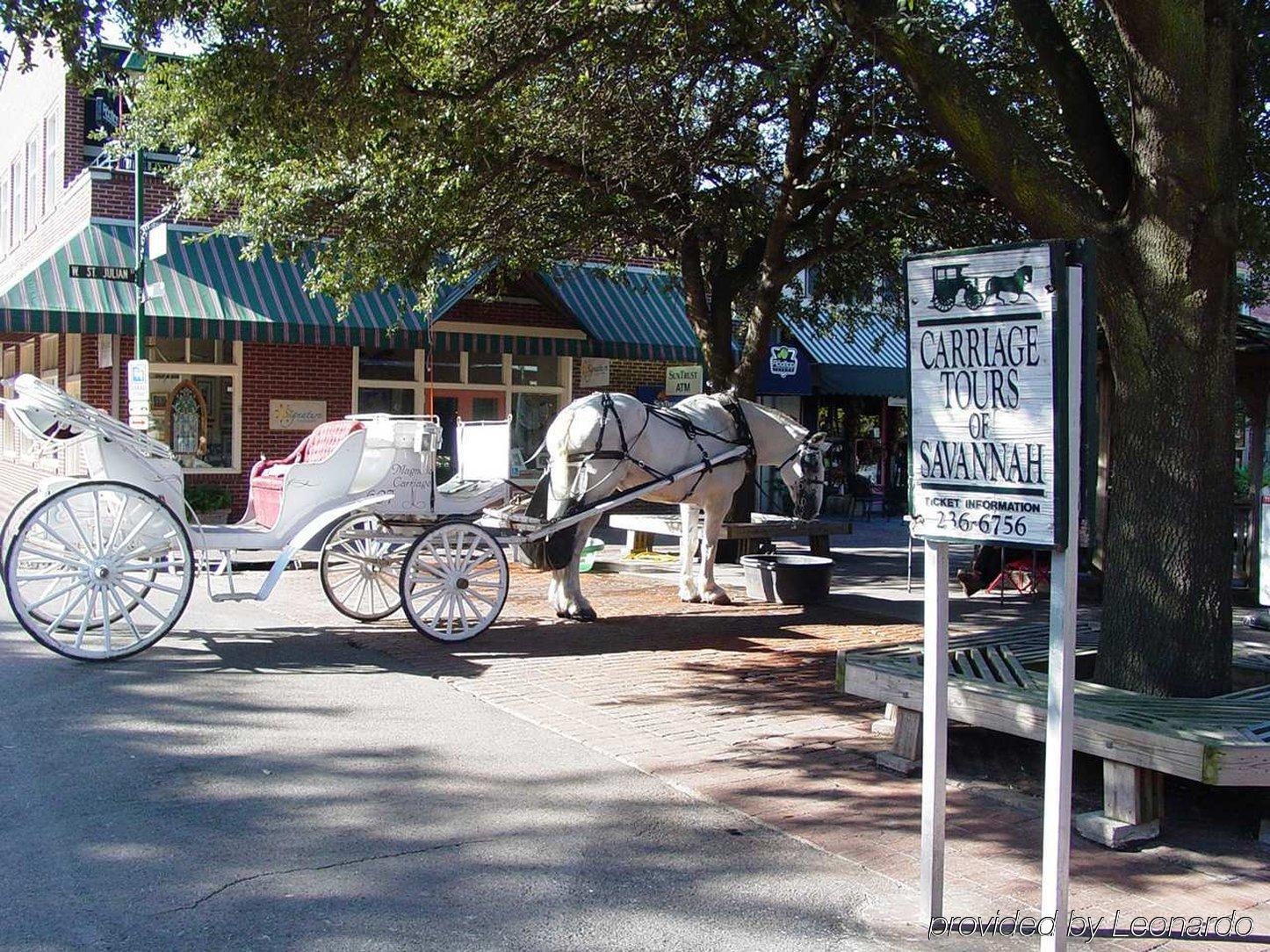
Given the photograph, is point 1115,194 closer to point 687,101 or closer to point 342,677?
point 342,677

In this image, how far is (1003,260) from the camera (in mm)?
4367

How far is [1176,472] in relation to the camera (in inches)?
244

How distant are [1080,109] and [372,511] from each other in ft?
19.6

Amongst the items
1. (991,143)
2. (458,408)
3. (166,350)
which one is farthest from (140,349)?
(991,143)

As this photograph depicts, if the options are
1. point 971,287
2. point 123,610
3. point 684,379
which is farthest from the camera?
point 684,379

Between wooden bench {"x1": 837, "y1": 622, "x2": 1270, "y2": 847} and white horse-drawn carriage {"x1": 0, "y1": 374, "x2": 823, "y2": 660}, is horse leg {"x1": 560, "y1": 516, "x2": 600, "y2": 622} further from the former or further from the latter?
wooden bench {"x1": 837, "y1": 622, "x2": 1270, "y2": 847}

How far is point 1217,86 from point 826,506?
19.7 metres

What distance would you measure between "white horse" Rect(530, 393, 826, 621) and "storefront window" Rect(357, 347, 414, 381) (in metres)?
8.87

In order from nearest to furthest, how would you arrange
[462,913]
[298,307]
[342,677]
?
[462,913]
[342,677]
[298,307]

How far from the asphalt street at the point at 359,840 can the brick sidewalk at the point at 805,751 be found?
30cm

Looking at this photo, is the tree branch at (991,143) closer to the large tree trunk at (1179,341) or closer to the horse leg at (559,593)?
the large tree trunk at (1179,341)

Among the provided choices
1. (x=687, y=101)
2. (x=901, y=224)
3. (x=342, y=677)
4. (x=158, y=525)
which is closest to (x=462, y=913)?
(x=342, y=677)

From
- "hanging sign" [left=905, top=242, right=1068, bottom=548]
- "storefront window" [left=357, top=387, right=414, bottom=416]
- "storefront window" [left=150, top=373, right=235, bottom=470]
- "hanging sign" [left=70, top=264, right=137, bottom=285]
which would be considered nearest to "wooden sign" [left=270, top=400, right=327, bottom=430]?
"storefront window" [left=150, top=373, right=235, bottom=470]

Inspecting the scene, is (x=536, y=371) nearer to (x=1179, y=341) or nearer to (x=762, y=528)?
(x=762, y=528)
